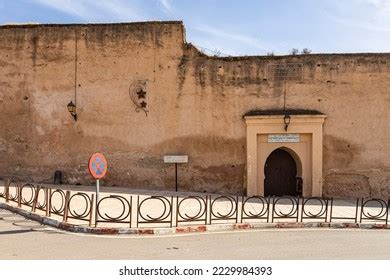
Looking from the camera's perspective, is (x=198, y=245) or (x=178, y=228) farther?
(x=178, y=228)

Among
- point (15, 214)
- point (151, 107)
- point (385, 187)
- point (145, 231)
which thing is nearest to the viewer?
point (145, 231)

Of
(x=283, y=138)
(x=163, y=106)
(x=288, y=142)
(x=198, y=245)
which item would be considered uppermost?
(x=163, y=106)

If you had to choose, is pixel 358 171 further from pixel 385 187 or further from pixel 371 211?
pixel 371 211

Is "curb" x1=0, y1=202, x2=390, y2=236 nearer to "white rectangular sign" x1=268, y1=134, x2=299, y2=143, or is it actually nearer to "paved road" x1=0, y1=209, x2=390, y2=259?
"paved road" x1=0, y1=209, x2=390, y2=259

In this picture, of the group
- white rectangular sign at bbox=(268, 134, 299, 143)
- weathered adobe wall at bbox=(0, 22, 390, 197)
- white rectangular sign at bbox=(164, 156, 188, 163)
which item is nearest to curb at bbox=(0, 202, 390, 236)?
weathered adobe wall at bbox=(0, 22, 390, 197)

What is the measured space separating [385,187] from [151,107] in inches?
326

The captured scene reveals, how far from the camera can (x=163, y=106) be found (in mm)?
13453

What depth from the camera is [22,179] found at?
13977 mm

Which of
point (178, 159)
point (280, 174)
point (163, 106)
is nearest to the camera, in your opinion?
point (178, 159)

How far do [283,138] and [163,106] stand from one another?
4256 millimetres

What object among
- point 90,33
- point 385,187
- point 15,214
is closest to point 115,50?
point 90,33

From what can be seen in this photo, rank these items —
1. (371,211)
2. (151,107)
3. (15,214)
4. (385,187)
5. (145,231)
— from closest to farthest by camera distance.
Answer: (145,231) → (15,214) → (371,211) → (385,187) → (151,107)

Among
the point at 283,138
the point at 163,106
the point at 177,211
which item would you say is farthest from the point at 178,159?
the point at 177,211

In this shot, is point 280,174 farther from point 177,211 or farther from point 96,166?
point 96,166
